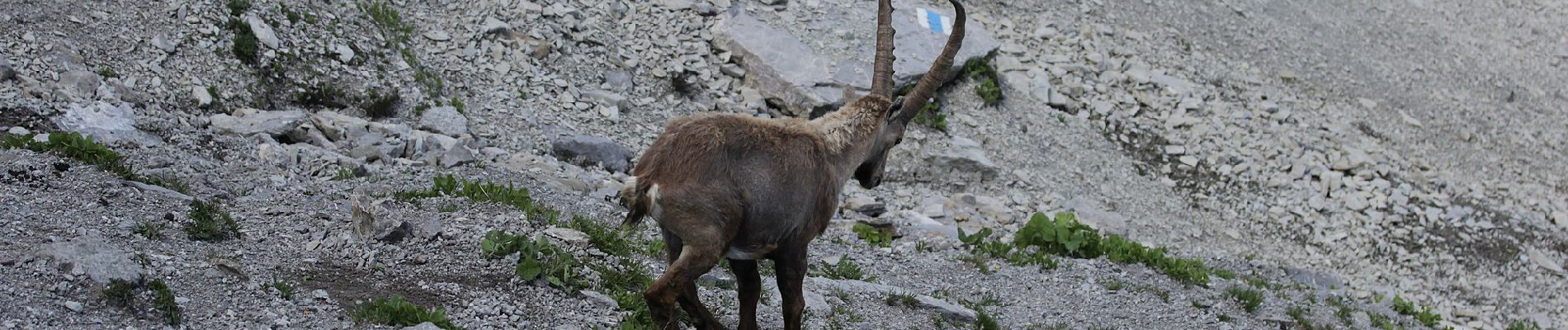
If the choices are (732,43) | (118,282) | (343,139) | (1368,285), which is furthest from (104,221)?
(1368,285)

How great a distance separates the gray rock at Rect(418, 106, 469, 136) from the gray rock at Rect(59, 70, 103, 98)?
9.69 ft

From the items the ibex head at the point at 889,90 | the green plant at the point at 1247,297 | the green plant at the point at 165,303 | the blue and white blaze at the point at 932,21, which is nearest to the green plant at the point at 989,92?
the blue and white blaze at the point at 932,21

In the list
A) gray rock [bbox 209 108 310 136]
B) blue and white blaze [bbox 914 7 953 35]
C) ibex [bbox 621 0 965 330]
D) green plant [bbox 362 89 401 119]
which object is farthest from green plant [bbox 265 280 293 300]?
blue and white blaze [bbox 914 7 953 35]

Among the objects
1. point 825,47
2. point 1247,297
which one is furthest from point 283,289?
point 825,47

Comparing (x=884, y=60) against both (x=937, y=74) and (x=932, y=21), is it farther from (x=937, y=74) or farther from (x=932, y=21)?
(x=932, y=21)

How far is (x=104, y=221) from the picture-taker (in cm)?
853

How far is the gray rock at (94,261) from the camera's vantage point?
7500 millimetres

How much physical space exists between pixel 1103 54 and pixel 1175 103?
1358mm

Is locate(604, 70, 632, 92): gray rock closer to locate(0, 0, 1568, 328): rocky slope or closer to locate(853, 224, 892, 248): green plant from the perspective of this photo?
locate(0, 0, 1568, 328): rocky slope

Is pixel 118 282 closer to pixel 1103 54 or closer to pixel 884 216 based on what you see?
pixel 884 216

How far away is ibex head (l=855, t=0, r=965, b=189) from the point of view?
884 centimetres

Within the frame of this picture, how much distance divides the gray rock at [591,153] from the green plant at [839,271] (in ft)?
11.5

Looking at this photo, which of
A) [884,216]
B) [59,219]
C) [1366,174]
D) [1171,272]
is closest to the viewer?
[59,219]

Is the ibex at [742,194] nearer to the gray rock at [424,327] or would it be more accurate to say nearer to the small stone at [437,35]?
the gray rock at [424,327]
